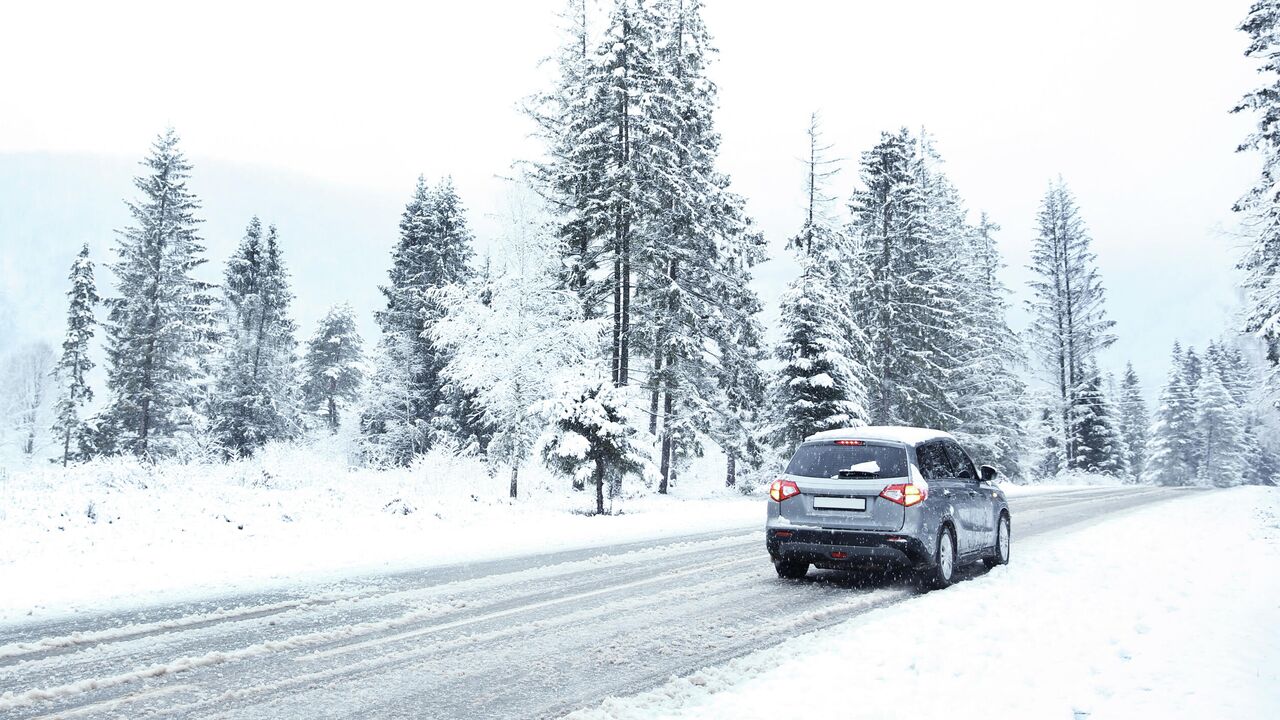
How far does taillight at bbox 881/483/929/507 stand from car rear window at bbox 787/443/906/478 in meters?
Result: 0.16

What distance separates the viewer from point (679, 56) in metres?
28.8

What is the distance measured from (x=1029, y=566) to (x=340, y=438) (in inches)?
1650

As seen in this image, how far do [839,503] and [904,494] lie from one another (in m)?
0.76

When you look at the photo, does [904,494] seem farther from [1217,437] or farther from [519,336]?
[1217,437]

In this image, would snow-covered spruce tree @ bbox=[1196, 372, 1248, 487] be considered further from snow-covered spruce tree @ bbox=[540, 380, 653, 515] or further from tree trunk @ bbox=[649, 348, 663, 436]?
snow-covered spruce tree @ bbox=[540, 380, 653, 515]

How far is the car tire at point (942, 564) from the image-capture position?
8953 mm

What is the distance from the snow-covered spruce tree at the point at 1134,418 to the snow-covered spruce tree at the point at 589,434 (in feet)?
260

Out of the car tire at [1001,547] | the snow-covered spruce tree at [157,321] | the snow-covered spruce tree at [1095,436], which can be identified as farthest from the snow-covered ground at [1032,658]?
the snow-covered spruce tree at [1095,436]

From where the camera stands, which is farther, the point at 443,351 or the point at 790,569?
the point at 443,351

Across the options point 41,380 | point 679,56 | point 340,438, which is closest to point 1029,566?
point 679,56

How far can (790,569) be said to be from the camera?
948 cm

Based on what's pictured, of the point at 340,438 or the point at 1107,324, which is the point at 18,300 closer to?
the point at 340,438

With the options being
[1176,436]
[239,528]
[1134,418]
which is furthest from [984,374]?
[1134,418]

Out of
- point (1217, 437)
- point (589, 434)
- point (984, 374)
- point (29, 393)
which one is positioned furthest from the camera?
point (29, 393)
